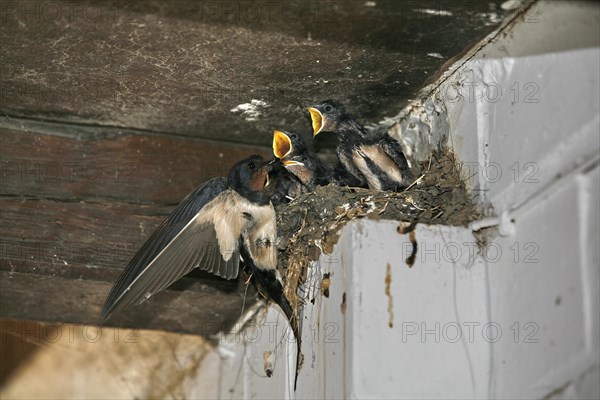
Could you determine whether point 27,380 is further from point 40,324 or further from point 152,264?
point 152,264

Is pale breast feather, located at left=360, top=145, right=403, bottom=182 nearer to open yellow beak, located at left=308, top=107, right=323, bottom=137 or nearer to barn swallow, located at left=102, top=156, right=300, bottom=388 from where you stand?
open yellow beak, located at left=308, top=107, right=323, bottom=137

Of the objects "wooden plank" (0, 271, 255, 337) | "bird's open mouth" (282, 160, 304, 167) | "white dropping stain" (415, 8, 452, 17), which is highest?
"white dropping stain" (415, 8, 452, 17)

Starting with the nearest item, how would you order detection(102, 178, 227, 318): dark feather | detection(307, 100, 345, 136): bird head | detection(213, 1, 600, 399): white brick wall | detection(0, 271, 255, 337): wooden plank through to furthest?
detection(213, 1, 600, 399): white brick wall, detection(102, 178, 227, 318): dark feather, detection(307, 100, 345, 136): bird head, detection(0, 271, 255, 337): wooden plank

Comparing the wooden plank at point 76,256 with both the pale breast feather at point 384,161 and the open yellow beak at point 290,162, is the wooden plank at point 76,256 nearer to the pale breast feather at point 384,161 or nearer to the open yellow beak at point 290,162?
the open yellow beak at point 290,162

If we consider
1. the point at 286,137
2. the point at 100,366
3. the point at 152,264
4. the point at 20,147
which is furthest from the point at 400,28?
the point at 100,366

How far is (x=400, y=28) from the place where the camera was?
3.56 metres

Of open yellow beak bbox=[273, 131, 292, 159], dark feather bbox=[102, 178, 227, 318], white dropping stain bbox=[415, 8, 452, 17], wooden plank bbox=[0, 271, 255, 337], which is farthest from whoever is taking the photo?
wooden plank bbox=[0, 271, 255, 337]

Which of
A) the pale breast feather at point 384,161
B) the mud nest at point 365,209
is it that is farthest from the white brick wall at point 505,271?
the pale breast feather at point 384,161

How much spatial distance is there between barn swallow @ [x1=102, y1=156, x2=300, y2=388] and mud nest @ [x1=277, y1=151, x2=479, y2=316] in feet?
0.37

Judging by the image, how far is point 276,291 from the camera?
13.8 feet

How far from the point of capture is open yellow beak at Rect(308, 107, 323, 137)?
13.6 ft

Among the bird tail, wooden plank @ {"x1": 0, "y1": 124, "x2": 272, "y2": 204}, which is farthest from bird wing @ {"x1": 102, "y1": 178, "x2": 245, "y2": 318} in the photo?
wooden plank @ {"x1": 0, "y1": 124, "x2": 272, "y2": 204}

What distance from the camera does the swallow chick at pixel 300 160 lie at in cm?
439

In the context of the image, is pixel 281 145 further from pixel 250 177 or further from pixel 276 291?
pixel 276 291
